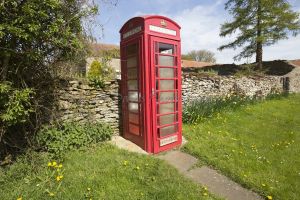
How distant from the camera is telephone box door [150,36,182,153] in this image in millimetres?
4543

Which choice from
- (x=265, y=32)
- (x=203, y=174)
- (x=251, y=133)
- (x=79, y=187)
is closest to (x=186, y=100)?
(x=251, y=133)

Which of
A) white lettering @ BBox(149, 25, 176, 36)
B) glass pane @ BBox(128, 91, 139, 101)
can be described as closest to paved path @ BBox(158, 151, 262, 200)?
glass pane @ BBox(128, 91, 139, 101)

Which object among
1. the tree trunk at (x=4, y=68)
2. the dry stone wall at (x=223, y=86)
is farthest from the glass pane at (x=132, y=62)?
the dry stone wall at (x=223, y=86)

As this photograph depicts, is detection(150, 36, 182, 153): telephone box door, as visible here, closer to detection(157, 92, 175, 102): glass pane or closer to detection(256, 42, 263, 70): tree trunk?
detection(157, 92, 175, 102): glass pane

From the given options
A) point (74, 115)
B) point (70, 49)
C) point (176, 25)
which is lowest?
point (74, 115)

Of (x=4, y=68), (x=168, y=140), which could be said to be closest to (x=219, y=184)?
(x=168, y=140)

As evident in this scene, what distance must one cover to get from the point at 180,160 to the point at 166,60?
2147 millimetres

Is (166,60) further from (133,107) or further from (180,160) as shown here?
(180,160)

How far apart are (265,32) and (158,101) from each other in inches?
569

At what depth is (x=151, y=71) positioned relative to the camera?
14.5 ft

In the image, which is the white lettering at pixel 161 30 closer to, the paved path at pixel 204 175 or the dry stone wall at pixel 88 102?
the dry stone wall at pixel 88 102

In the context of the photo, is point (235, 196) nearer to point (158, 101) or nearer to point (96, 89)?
point (158, 101)

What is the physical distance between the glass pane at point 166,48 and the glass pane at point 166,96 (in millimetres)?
904

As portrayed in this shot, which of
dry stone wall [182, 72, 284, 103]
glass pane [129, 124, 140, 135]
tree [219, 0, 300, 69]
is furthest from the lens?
tree [219, 0, 300, 69]
